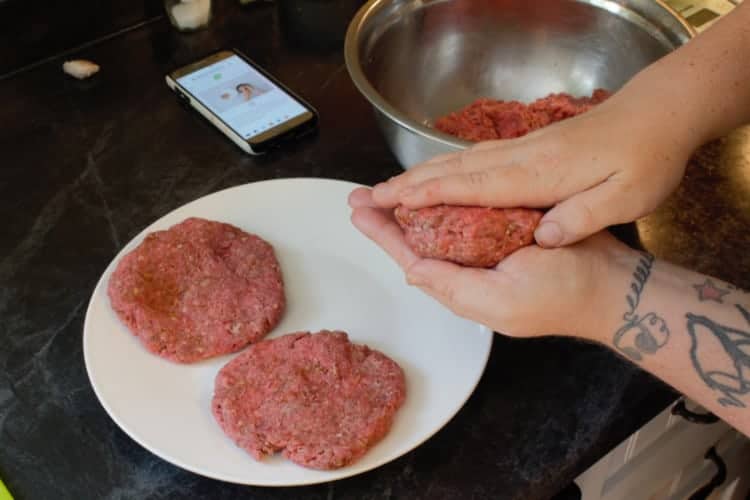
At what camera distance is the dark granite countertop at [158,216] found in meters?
0.85

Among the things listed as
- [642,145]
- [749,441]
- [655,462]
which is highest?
[642,145]

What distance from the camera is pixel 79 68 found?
1.34 m

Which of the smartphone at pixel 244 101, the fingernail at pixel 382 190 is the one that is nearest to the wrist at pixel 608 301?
the fingernail at pixel 382 190

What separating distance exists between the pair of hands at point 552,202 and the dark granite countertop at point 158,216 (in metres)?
0.15

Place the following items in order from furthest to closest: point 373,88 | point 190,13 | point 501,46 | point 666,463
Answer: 1. point 190,13
2. point 501,46
3. point 666,463
4. point 373,88

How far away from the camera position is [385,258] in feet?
3.37

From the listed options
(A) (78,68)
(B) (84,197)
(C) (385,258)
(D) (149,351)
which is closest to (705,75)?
(C) (385,258)

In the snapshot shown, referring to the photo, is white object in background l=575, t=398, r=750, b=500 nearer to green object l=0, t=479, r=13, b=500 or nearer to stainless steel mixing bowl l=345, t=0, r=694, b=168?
stainless steel mixing bowl l=345, t=0, r=694, b=168

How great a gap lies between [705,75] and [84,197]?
82 cm

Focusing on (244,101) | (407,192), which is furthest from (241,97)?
(407,192)

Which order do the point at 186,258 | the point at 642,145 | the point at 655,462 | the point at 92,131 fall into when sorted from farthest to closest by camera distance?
the point at 92,131
the point at 655,462
the point at 186,258
the point at 642,145

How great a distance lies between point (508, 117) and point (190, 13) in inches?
24.1

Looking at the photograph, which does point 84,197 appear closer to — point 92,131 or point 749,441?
point 92,131

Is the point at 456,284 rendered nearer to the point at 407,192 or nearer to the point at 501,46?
the point at 407,192
